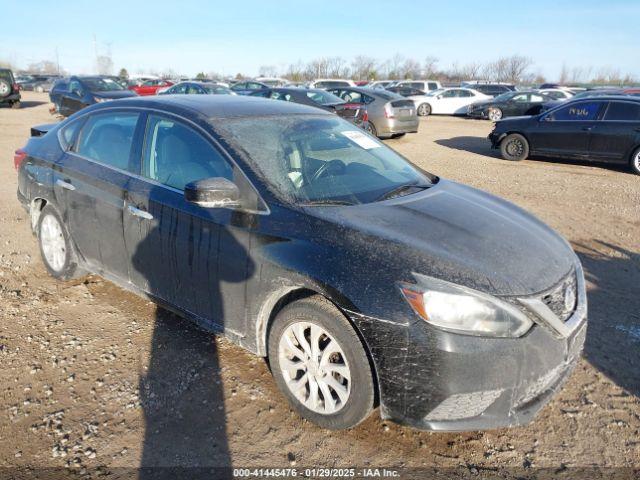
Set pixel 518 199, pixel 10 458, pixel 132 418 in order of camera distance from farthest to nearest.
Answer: pixel 518 199
pixel 132 418
pixel 10 458

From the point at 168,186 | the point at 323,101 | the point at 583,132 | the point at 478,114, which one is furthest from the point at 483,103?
the point at 168,186

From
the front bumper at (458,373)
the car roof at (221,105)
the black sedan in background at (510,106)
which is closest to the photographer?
the front bumper at (458,373)

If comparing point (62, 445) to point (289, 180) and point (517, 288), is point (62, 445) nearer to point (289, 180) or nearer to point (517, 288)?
point (289, 180)

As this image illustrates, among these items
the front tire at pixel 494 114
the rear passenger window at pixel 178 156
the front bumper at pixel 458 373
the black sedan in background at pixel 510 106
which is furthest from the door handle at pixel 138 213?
the front tire at pixel 494 114

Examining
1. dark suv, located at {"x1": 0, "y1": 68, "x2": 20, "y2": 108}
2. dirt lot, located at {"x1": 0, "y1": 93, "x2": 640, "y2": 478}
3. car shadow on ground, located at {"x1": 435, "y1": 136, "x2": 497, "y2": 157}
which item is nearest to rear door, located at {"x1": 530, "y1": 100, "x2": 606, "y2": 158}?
car shadow on ground, located at {"x1": 435, "y1": 136, "x2": 497, "y2": 157}

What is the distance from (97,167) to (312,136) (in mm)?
1649

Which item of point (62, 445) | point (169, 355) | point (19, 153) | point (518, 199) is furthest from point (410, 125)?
point (62, 445)

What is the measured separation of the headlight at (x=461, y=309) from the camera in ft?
7.41

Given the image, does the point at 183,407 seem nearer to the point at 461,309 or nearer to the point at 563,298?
the point at 461,309

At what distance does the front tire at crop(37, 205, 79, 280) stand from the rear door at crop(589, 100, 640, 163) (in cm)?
1023

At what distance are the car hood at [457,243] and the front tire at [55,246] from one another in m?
2.54

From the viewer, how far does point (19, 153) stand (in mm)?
4598

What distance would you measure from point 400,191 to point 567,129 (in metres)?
9.04

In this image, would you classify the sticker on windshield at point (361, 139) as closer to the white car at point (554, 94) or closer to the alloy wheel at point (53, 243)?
the alloy wheel at point (53, 243)
